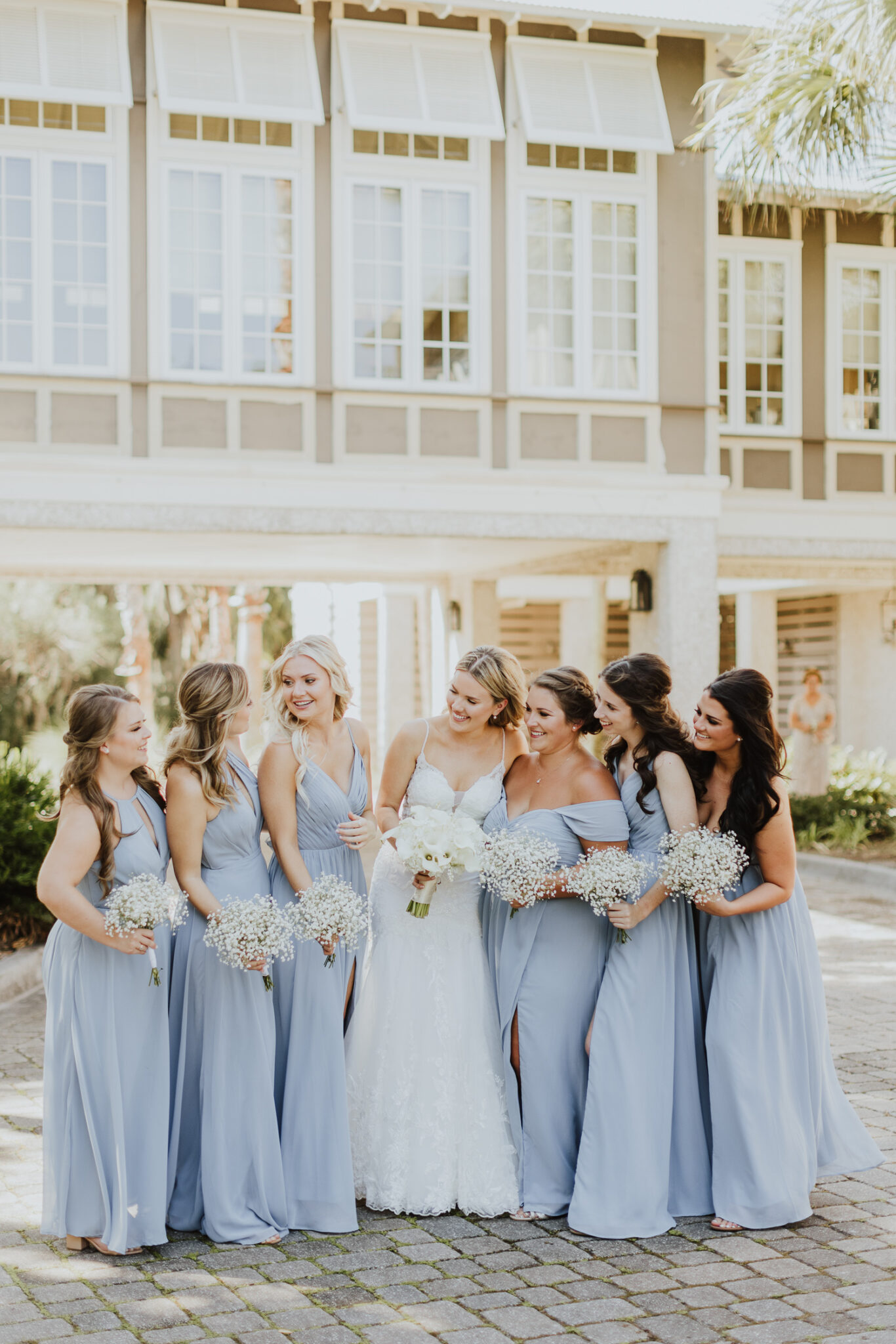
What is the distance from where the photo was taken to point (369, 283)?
13.9 metres

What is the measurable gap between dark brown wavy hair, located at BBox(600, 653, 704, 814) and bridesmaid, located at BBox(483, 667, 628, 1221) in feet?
0.54

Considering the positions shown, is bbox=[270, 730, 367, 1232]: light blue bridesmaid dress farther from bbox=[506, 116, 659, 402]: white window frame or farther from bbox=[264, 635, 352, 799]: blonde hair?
bbox=[506, 116, 659, 402]: white window frame

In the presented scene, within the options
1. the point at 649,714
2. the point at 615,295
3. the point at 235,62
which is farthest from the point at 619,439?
the point at 649,714

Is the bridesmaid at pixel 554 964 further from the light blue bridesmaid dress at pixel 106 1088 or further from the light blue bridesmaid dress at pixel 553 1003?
the light blue bridesmaid dress at pixel 106 1088

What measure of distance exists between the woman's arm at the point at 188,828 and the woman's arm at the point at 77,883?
0.88 feet

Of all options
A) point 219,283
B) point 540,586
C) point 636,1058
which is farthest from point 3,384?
point 540,586

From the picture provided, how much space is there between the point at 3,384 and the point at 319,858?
9.24 meters

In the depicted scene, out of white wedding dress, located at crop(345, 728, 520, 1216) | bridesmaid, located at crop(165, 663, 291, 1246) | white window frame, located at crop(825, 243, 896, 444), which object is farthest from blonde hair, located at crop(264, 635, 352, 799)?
white window frame, located at crop(825, 243, 896, 444)

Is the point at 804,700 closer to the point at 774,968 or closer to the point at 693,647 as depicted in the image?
the point at 693,647

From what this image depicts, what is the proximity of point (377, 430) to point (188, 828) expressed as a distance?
9442 mm

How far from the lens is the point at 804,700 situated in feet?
53.7

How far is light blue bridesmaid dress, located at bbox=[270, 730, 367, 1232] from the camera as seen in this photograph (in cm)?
495

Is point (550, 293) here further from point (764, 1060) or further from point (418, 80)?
point (764, 1060)

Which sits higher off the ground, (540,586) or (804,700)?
(540,586)
